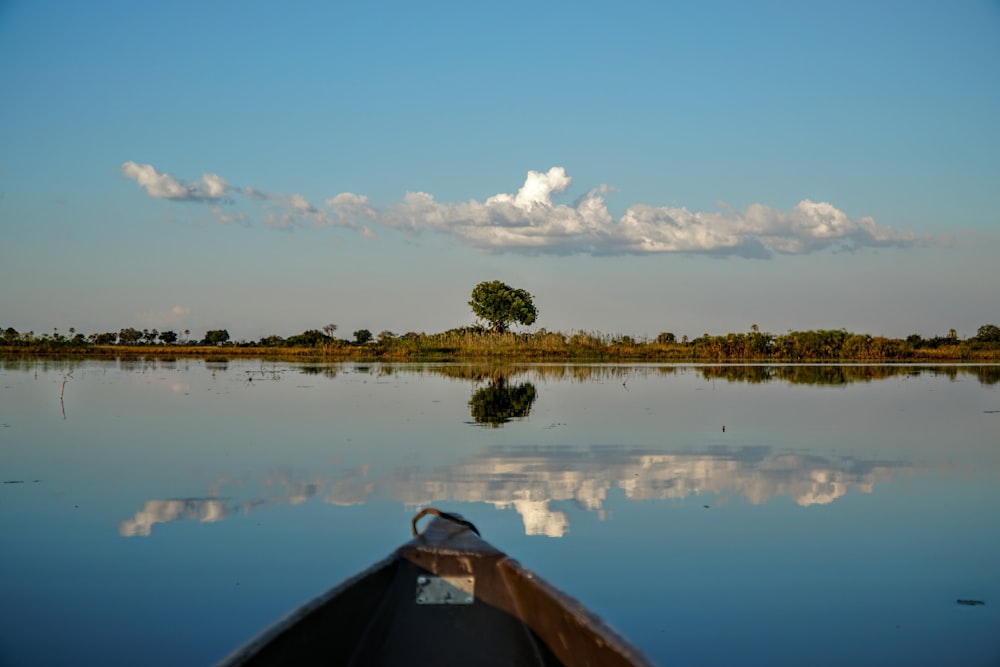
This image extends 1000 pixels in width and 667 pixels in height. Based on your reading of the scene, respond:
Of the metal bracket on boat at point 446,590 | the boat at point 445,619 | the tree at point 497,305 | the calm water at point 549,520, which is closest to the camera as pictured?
the boat at point 445,619

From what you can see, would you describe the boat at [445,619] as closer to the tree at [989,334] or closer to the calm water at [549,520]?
the calm water at [549,520]

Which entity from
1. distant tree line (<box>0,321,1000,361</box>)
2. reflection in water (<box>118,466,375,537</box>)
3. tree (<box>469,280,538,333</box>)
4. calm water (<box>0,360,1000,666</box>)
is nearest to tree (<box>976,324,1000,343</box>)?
distant tree line (<box>0,321,1000,361</box>)

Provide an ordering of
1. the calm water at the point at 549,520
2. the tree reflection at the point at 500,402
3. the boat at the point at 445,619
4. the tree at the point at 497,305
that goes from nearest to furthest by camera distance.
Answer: the boat at the point at 445,619 → the calm water at the point at 549,520 → the tree reflection at the point at 500,402 → the tree at the point at 497,305

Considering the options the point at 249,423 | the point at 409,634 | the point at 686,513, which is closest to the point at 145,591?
the point at 409,634

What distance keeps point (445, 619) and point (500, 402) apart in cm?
1369

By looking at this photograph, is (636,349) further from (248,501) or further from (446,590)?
(446,590)

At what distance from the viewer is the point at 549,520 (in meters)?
6.84

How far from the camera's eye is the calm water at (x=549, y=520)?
4.49 meters

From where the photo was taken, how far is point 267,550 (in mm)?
5930

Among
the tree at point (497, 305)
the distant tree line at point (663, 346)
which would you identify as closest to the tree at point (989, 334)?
the distant tree line at point (663, 346)

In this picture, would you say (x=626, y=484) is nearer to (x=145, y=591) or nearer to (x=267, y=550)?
(x=267, y=550)

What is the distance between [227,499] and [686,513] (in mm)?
4425

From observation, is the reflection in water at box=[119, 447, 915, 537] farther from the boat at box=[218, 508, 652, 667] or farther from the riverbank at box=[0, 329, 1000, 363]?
the riverbank at box=[0, 329, 1000, 363]

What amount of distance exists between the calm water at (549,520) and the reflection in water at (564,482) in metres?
0.05
